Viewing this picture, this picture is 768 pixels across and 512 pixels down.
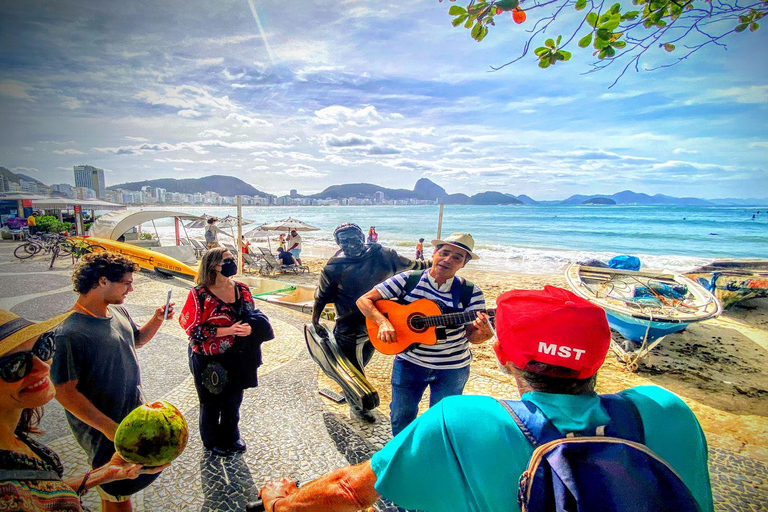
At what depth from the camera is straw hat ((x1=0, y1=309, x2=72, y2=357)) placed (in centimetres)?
105

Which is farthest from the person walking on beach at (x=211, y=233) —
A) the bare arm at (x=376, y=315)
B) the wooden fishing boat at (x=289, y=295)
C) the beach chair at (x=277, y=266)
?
the bare arm at (x=376, y=315)

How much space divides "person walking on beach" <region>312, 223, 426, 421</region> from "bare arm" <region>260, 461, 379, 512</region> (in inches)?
93.9

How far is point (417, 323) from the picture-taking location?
288 cm

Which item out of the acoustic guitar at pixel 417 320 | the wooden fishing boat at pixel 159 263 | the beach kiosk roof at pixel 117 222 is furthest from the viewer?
the beach kiosk roof at pixel 117 222

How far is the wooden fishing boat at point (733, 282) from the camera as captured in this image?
9.26m

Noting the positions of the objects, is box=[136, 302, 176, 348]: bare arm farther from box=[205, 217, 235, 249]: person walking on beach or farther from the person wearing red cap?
box=[205, 217, 235, 249]: person walking on beach

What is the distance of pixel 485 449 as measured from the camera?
2.97 ft

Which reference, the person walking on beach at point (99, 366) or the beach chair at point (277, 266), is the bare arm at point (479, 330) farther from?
the beach chair at point (277, 266)

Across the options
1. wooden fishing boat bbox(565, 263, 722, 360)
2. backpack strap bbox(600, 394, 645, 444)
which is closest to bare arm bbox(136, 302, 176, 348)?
backpack strap bbox(600, 394, 645, 444)

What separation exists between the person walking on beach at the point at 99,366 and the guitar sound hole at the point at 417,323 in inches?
74.6

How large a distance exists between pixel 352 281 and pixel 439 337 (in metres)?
1.14

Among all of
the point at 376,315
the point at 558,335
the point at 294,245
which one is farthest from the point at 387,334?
the point at 294,245

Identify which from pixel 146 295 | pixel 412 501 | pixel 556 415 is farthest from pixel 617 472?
pixel 146 295

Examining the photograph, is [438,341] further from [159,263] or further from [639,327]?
[159,263]
